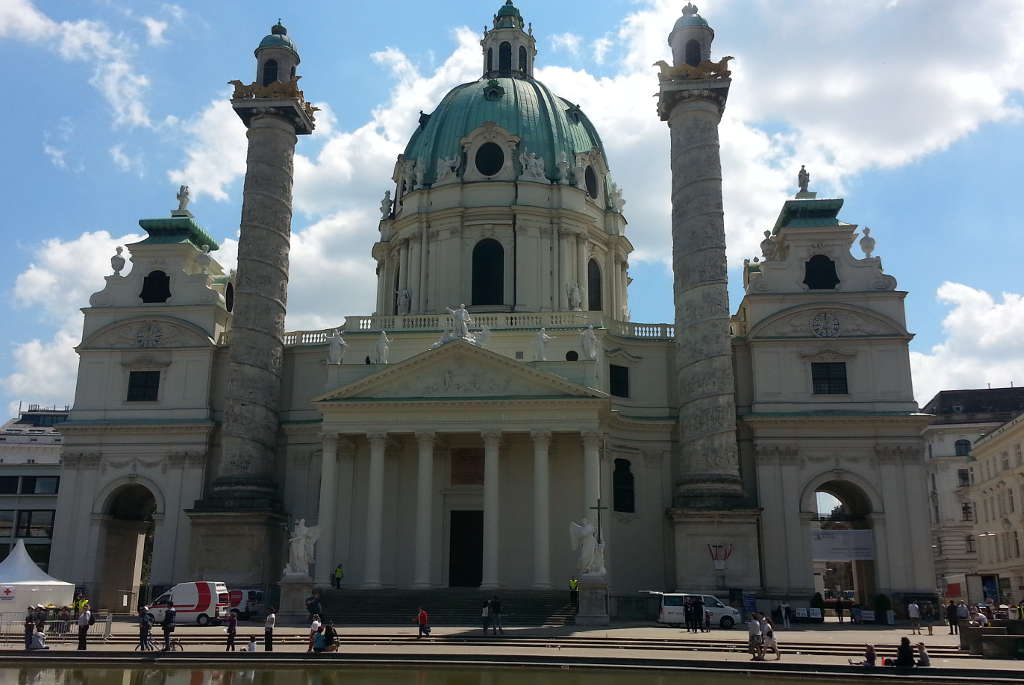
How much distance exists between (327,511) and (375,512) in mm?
2083

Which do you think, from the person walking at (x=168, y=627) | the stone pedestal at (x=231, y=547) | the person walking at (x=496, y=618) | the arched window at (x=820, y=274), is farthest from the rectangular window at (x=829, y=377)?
the person walking at (x=168, y=627)

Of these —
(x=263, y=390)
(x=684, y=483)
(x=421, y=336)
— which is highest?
(x=421, y=336)

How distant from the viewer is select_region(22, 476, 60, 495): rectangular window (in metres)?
66.1

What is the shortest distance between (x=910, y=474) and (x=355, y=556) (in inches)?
986

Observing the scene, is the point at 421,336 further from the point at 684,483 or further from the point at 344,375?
the point at 684,483

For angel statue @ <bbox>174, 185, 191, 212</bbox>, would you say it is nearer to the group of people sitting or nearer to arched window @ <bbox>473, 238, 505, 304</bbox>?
arched window @ <bbox>473, 238, 505, 304</bbox>

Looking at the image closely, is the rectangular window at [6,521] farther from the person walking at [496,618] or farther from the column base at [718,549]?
the column base at [718,549]

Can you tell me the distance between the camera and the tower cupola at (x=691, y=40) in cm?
4491

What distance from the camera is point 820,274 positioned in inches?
1815

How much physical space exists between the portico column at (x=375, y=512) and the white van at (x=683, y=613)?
38.5 feet

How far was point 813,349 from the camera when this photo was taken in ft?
146

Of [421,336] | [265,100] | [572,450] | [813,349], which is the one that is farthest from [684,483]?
[265,100]

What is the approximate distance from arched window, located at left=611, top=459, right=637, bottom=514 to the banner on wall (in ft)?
26.8

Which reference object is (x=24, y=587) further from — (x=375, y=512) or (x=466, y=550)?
(x=466, y=550)
